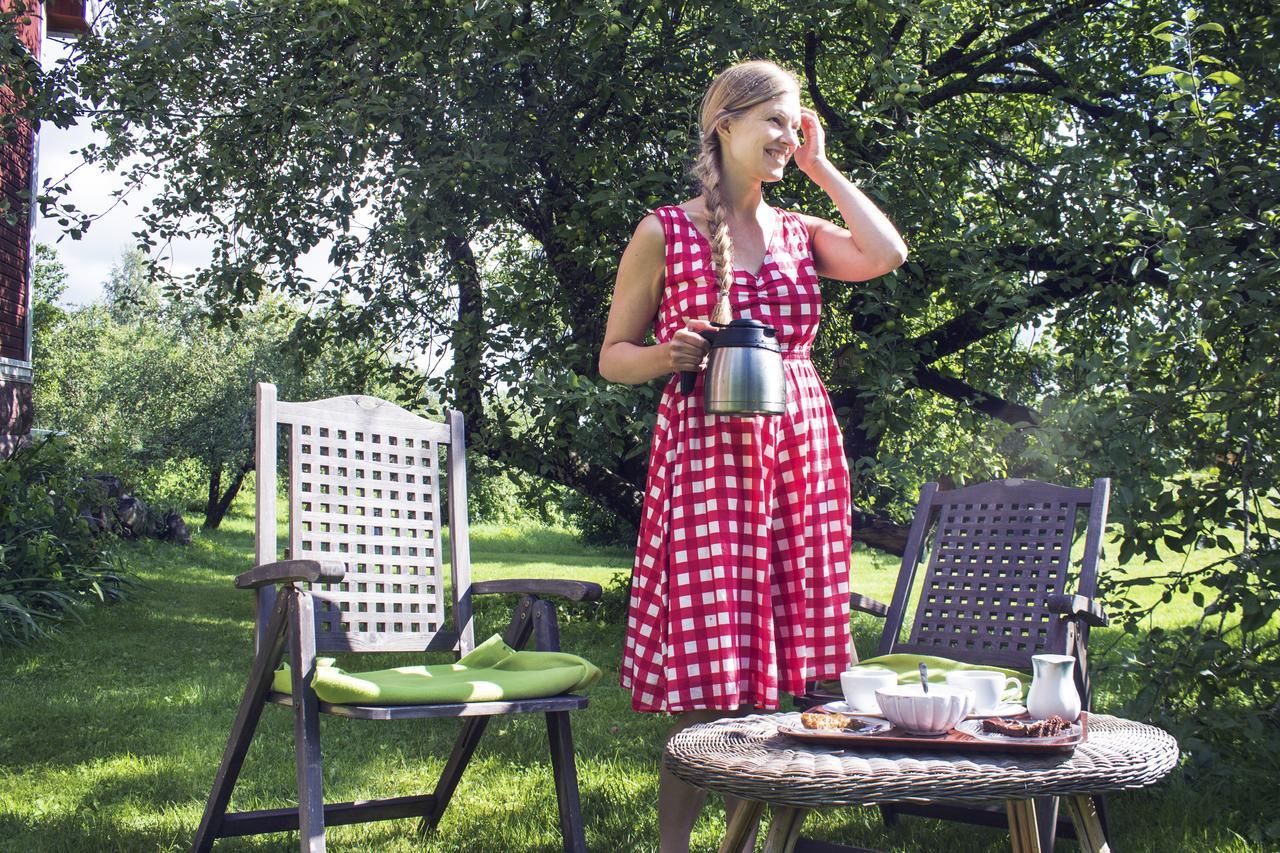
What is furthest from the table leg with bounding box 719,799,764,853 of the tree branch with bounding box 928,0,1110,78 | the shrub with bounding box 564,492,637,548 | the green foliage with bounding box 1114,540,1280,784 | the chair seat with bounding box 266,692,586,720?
the shrub with bounding box 564,492,637,548

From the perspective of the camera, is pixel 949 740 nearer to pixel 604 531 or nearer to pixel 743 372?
pixel 743 372

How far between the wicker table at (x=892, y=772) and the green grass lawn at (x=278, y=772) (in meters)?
1.49

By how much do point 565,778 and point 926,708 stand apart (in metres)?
1.31

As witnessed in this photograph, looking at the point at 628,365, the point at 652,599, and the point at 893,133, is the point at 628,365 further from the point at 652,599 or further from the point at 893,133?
the point at 893,133

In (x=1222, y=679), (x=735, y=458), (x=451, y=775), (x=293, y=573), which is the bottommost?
(x=451, y=775)

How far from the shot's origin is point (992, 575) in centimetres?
330

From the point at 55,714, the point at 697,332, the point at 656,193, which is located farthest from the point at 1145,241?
the point at 55,714

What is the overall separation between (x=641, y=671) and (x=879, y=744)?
0.77 meters

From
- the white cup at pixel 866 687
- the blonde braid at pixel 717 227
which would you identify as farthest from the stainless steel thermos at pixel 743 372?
the white cup at pixel 866 687

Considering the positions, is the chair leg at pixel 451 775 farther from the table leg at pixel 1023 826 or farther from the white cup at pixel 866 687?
the table leg at pixel 1023 826

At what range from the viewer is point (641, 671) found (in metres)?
2.50

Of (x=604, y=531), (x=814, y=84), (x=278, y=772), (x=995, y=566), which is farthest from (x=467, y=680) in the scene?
(x=604, y=531)

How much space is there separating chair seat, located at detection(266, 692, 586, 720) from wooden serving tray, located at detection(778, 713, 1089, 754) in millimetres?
915

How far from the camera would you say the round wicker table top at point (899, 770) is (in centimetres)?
163
